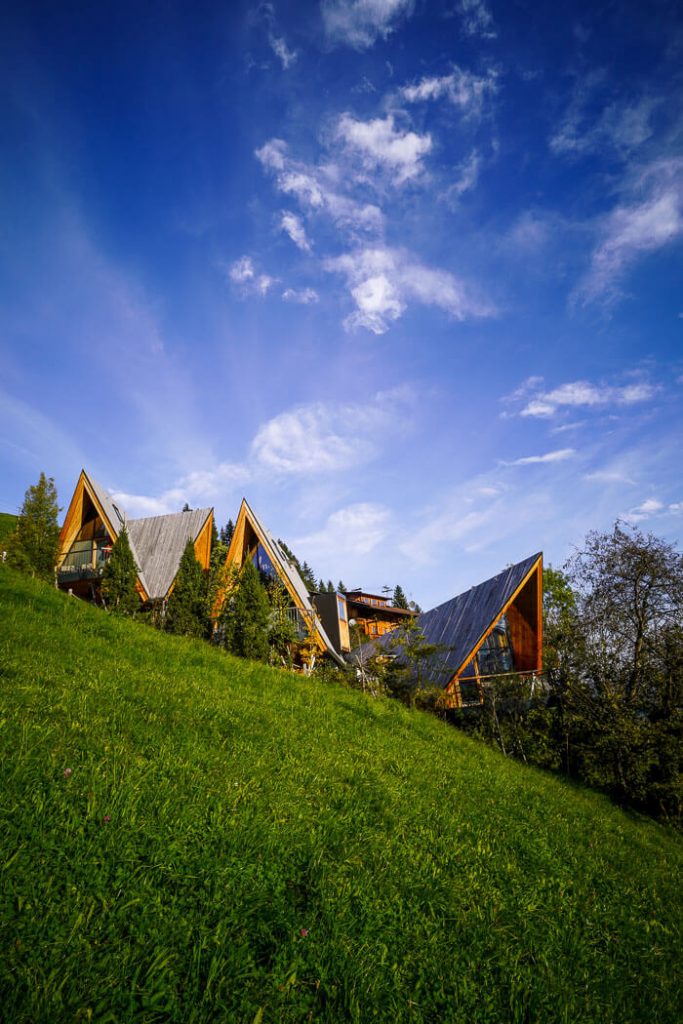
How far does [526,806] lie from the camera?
744 centimetres

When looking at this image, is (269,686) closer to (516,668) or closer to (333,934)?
(333,934)

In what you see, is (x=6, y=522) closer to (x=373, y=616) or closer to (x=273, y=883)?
(x=373, y=616)

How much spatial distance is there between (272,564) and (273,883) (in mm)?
20091

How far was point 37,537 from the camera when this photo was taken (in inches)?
941

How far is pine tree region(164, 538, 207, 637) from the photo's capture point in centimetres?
2022

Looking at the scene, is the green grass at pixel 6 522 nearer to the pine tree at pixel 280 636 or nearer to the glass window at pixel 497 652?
the pine tree at pixel 280 636

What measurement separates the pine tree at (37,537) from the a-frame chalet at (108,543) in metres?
1.13

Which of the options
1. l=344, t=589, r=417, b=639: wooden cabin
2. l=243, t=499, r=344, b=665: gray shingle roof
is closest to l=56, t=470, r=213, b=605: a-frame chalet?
l=243, t=499, r=344, b=665: gray shingle roof

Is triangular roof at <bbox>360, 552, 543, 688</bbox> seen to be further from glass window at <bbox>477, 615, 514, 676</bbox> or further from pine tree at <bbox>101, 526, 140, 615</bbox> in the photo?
pine tree at <bbox>101, 526, 140, 615</bbox>

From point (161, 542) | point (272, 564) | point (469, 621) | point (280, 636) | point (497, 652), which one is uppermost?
point (161, 542)

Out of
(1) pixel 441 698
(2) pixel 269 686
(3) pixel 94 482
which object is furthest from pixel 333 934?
(3) pixel 94 482

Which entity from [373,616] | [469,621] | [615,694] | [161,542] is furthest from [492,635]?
[373,616]

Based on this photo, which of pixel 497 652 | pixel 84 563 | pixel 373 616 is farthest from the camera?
pixel 373 616

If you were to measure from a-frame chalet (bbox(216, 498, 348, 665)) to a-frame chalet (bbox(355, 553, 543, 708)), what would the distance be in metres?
4.12
